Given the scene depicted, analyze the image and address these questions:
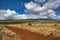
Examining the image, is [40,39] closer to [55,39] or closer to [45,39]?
[45,39]

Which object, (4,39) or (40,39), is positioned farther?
(40,39)

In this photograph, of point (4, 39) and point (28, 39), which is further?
point (28, 39)

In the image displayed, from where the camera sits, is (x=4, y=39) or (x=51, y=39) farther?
(x=51, y=39)

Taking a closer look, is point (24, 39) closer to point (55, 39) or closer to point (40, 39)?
point (40, 39)

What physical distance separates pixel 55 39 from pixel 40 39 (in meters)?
1.92

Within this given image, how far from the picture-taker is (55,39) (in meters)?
19.7

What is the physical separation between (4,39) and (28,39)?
11.0 ft

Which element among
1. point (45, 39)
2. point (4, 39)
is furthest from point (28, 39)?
point (4, 39)

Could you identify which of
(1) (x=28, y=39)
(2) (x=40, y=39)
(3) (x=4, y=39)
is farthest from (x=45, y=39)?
(3) (x=4, y=39)

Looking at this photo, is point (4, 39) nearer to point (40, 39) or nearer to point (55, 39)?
point (40, 39)

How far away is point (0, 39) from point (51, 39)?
6.25m

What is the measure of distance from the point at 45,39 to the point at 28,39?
2104 mm

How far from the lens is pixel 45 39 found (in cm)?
2055

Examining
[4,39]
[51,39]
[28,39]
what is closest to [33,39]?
[28,39]
